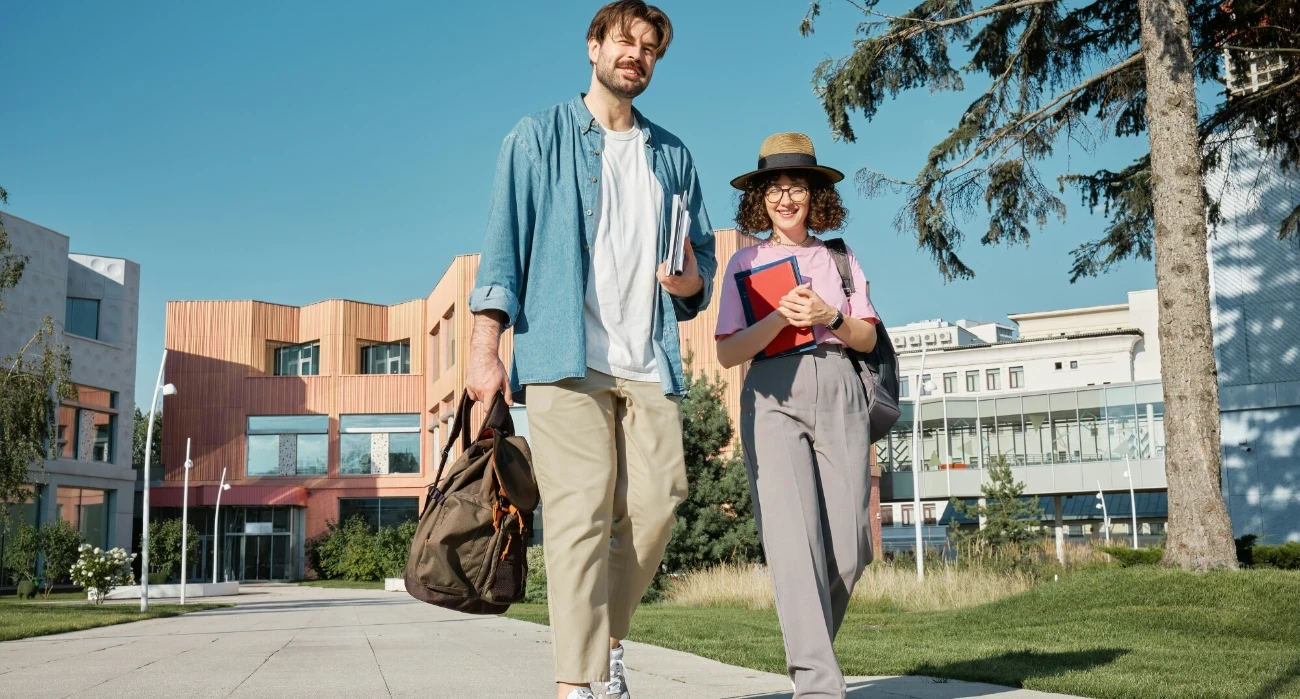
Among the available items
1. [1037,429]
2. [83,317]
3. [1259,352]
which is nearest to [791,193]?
[1259,352]

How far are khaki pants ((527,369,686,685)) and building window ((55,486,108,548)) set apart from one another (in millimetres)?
45496

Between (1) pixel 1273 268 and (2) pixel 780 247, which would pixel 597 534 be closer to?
(2) pixel 780 247

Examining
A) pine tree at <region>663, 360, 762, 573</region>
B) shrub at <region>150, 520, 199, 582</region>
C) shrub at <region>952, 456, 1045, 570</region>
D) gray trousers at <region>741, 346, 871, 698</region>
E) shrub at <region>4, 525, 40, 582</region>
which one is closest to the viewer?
gray trousers at <region>741, 346, 871, 698</region>

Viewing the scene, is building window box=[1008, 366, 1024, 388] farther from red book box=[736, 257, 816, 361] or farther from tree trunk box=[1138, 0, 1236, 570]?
red book box=[736, 257, 816, 361]

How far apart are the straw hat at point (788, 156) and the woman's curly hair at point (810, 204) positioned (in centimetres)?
4

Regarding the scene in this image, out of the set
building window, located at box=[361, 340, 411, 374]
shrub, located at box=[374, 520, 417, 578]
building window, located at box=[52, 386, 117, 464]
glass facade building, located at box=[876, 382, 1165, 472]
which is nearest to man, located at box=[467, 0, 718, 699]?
shrub, located at box=[374, 520, 417, 578]

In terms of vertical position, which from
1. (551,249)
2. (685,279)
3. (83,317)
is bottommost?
(685,279)

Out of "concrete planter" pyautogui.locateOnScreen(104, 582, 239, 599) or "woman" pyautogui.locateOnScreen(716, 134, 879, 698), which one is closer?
"woman" pyautogui.locateOnScreen(716, 134, 879, 698)

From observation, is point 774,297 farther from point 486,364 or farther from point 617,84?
point 486,364

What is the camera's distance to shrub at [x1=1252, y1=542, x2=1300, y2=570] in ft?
49.4

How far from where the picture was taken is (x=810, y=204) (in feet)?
13.8

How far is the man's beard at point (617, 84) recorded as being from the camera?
3.57 m

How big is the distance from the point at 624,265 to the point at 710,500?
2046cm

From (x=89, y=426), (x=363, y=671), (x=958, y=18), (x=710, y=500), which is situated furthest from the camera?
(x=89, y=426)
